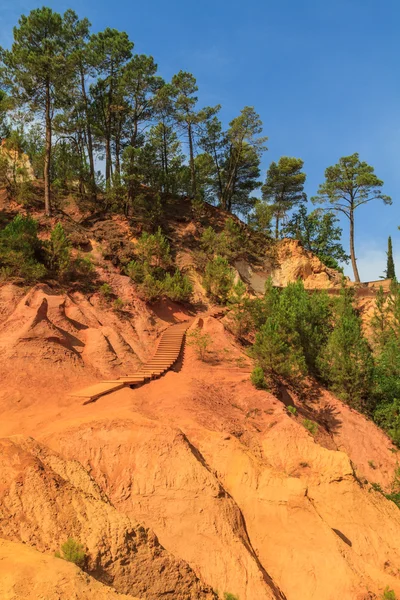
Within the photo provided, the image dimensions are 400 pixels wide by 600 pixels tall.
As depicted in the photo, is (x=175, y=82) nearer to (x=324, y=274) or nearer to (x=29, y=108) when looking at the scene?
(x=29, y=108)

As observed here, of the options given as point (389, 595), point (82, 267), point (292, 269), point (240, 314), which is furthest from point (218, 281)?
point (389, 595)

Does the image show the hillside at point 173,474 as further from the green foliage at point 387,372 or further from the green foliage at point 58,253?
the green foliage at point 387,372

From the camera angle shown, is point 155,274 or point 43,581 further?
point 155,274

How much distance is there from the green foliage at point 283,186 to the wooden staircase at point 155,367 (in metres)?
22.4

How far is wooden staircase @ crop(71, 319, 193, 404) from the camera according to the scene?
12704 millimetres

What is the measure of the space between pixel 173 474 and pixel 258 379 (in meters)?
5.91

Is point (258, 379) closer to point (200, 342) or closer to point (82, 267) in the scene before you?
point (200, 342)

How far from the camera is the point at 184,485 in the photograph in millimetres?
8891

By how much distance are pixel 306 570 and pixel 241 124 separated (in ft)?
109

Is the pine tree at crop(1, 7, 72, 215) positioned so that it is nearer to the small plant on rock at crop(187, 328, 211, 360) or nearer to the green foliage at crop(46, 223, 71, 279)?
the green foliage at crop(46, 223, 71, 279)

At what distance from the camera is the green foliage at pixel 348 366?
57.3 feet

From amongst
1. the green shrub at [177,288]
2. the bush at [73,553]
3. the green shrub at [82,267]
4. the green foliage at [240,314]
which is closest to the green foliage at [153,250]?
the green shrub at [177,288]

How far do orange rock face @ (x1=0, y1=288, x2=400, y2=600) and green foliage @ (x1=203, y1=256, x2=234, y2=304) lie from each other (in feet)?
32.1

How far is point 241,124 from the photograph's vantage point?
34.7 meters
